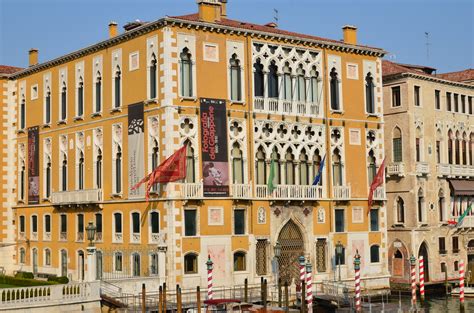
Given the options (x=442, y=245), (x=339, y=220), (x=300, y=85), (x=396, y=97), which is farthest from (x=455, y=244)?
(x=300, y=85)

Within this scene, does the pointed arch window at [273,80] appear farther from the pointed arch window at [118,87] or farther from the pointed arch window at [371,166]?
the pointed arch window at [118,87]

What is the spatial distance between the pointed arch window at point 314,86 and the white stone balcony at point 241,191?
548 centimetres

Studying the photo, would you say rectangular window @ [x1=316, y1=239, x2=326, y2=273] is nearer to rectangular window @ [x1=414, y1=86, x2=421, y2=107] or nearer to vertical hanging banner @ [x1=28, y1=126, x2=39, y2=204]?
rectangular window @ [x1=414, y1=86, x2=421, y2=107]

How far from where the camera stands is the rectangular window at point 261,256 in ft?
116

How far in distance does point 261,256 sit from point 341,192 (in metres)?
5.10

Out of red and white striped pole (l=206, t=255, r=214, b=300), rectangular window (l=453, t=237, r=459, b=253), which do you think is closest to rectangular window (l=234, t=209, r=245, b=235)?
red and white striped pole (l=206, t=255, r=214, b=300)

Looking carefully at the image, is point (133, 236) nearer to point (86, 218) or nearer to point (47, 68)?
point (86, 218)

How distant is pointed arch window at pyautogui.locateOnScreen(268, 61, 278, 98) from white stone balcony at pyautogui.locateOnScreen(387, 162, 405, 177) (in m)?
9.49

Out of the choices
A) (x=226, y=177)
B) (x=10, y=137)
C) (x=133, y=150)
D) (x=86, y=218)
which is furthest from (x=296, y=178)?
(x=10, y=137)

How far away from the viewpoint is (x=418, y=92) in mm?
43969

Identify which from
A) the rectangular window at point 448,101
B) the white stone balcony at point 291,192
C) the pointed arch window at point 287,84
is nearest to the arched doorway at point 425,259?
the rectangular window at point 448,101

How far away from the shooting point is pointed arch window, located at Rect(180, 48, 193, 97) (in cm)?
3384

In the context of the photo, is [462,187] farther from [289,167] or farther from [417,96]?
[289,167]

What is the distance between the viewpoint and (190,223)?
1315 inches
